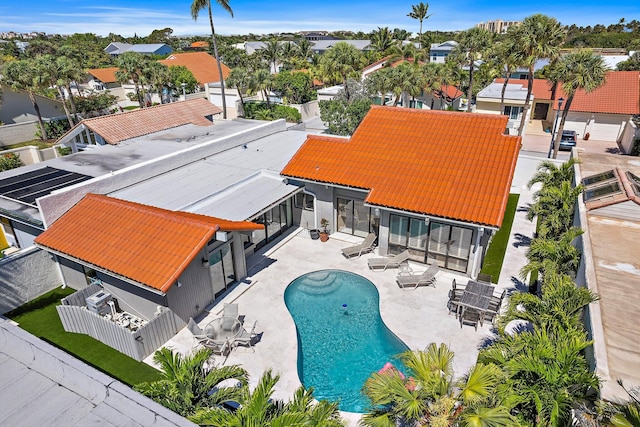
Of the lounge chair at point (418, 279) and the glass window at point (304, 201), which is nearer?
the lounge chair at point (418, 279)

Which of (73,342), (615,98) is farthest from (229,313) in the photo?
(615,98)

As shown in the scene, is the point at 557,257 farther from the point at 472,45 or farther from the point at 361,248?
the point at 472,45

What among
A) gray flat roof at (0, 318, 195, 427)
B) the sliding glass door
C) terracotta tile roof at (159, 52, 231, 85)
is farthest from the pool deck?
terracotta tile roof at (159, 52, 231, 85)

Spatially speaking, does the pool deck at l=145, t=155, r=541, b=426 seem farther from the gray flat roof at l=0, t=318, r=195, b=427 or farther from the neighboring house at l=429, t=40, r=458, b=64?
the neighboring house at l=429, t=40, r=458, b=64

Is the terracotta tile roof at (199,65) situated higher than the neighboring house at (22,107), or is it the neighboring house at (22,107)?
the terracotta tile roof at (199,65)

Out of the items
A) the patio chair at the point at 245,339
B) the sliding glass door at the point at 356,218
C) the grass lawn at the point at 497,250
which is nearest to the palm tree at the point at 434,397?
the patio chair at the point at 245,339

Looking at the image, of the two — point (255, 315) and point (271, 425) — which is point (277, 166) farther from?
point (271, 425)

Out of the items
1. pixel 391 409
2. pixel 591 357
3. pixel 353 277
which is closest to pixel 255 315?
pixel 353 277

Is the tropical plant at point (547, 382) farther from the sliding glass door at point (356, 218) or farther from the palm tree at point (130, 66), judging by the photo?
the palm tree at point (130, 66)
